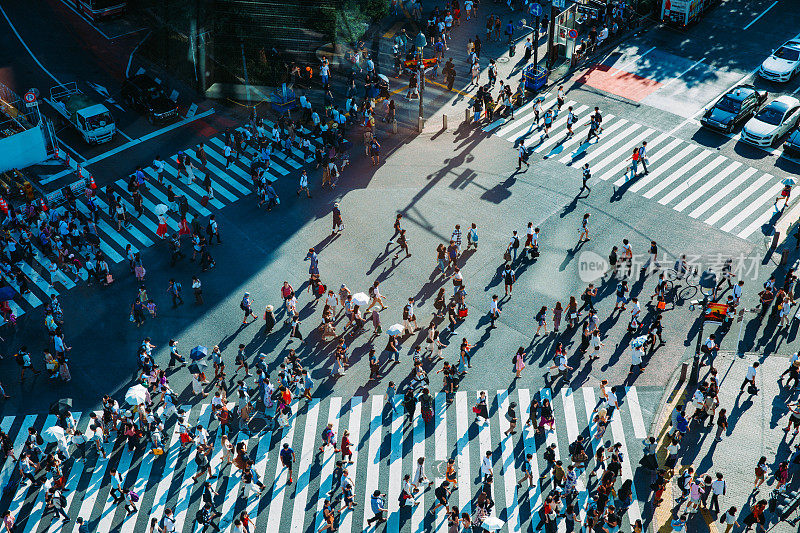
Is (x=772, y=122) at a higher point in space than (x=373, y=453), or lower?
higher

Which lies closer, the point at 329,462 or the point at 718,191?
the point at 329,462

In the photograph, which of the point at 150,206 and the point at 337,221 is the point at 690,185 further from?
the point at 150,206

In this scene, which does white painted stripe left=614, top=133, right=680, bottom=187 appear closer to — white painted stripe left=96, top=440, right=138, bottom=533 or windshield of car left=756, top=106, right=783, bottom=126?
windshield of car left=756, top=106, right=783, bottom=126

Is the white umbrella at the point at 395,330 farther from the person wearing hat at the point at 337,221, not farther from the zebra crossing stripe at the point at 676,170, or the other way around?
the zebra crossing stripe at the point at 676,170

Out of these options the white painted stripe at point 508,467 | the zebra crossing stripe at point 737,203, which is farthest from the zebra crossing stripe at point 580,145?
the white painted stripe at point 508,467

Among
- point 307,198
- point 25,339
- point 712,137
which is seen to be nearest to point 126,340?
point 25,339

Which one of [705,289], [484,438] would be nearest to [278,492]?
[484,438]

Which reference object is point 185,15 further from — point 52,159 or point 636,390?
point 636,390

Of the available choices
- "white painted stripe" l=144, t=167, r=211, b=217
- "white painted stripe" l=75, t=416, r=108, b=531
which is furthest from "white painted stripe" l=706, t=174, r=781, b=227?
"white painted stripe" l=75, t=416, r=108, b=531
